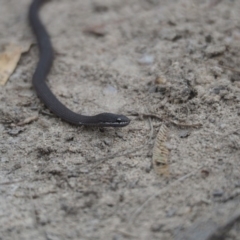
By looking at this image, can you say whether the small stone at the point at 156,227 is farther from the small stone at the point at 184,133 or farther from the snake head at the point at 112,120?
the snake head at the point at 112,120

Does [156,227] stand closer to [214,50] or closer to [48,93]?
[48,93]

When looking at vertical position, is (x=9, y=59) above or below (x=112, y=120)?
below

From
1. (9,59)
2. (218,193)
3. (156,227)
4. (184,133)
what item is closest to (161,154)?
(184,133)

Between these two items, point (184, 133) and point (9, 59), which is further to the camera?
point (9, 59)

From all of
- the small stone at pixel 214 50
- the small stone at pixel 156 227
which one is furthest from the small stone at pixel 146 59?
the small stone at pixel 156 227

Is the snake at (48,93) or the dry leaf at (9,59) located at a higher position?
the snake at (48,93)

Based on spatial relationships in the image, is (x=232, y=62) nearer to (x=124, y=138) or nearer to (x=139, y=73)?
(x=139, y=73)

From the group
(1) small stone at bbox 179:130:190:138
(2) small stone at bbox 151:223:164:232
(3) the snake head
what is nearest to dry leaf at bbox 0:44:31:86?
(3) the snake head
